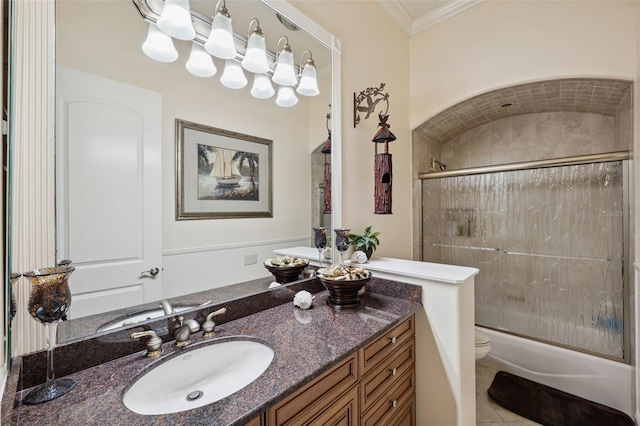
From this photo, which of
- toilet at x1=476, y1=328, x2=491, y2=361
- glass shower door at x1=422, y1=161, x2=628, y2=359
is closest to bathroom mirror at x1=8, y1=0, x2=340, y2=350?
toilet at x1=476, y1=328, x2=491, y2=361

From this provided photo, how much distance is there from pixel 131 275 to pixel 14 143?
1.75 feet

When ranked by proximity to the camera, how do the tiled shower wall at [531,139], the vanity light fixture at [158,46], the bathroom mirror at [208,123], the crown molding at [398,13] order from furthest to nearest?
the tiled shower wall at [531,139], the crown molding at [398,13], the vanity light fixture at [158,46], the bathroom mirror at [208,123]

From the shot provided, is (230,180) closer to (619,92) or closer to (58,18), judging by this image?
(58,18)

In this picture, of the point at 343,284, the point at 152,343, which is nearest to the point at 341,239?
the point at 343,284

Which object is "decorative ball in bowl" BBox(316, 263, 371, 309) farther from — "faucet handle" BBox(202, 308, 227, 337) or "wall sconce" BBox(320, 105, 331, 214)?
"faucet handle" BBox(202, 308, 227, 337)

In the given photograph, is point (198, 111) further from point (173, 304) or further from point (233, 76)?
point (173, 304)

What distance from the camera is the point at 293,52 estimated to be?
63.1 inches

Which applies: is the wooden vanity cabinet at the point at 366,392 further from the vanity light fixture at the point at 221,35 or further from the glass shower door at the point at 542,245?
the glass shower door at the point at 542,245

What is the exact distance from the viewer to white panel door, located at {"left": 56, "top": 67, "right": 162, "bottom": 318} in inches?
34.8

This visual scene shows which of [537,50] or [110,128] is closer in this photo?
[110,128]

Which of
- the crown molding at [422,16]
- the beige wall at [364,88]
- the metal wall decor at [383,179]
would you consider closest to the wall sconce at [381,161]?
the metal wall decor at [383,179]

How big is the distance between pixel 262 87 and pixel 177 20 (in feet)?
1.49

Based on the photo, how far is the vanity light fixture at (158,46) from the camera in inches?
41.4

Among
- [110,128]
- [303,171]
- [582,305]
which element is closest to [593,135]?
[582,305]
